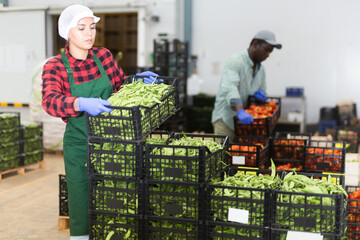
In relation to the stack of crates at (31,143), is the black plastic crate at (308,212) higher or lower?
higher

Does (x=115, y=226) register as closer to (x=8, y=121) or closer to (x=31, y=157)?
(x=8, y=121)

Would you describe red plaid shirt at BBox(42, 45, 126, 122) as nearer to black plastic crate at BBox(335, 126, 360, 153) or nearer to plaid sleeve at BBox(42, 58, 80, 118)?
plaid sleeve at BBox(42, 58, 80, 118)

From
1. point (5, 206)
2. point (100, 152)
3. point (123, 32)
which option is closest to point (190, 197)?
point (100, 152)

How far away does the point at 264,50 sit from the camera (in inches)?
207

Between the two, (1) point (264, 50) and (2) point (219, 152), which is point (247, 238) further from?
(1) point (264, 50)

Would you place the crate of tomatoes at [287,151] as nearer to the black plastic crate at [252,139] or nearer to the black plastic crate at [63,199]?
the black plastic crate at [252,139]

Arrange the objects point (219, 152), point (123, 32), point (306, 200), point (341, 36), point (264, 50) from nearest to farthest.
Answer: point (306, 200), point (219, 152), point (264, 50), point (341, 36), point (123, 32)

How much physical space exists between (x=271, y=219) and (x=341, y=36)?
9239 mm

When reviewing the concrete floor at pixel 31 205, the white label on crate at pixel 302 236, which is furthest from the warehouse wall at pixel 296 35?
the white label on crate at pixel 302 236

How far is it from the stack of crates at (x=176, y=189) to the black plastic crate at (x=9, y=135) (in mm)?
4243

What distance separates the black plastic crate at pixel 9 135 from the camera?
672 cm

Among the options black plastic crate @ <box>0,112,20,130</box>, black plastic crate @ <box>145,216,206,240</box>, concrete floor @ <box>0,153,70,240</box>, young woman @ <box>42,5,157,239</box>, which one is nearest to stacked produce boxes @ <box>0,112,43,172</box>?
black plastic crate @ <box>0,112,20,130</box>

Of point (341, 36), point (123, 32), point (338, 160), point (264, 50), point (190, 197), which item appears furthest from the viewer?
point (123, 32)

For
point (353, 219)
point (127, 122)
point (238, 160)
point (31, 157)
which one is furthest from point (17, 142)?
point (353, 219)
